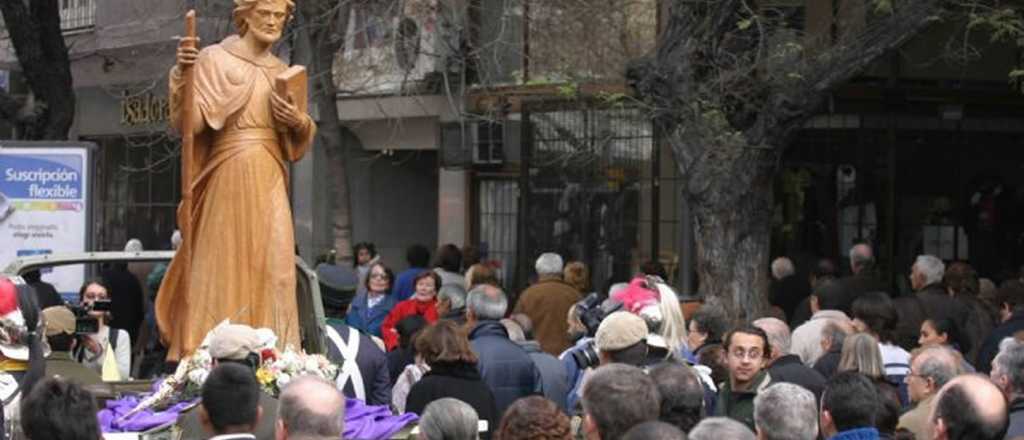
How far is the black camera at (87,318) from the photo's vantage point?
1182 cm

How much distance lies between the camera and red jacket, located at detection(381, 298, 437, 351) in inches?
549

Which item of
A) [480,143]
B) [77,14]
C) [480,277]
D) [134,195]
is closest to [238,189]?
[480,277]

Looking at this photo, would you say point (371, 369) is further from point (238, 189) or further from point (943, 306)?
point (943, 306)

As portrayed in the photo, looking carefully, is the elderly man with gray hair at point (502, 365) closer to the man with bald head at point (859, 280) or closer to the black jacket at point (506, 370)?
the black jacket at point (506, 370)

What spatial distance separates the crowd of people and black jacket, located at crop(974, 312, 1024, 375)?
0.02 metres

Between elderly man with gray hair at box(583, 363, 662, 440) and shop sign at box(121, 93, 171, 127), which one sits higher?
shop sign at box(121, 93, 171, 127)

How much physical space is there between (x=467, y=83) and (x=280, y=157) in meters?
12.5

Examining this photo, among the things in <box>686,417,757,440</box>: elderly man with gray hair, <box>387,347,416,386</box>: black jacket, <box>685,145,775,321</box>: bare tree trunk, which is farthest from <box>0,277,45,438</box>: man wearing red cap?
<box>685,145,775,321</box>: bare tree trunk

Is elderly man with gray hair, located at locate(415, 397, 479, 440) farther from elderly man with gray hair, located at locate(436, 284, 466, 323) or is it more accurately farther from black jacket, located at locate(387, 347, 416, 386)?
elderly man with gray hair, located at locate(436, 284, 466, 323)

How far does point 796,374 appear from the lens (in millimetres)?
9750

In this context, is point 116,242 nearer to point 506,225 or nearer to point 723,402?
point 506,225

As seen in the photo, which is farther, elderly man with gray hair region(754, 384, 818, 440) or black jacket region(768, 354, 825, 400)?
black jacket region(768, 354, 825, 400)

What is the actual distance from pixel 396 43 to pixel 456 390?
1222 centimetres

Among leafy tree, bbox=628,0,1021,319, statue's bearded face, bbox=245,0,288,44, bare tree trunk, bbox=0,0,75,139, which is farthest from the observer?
bare tree trunk, bbox=0,0,75,139
